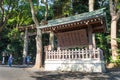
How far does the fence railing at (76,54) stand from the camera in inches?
610

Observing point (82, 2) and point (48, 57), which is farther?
point (82, 2)

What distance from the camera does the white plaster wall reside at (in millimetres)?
15250

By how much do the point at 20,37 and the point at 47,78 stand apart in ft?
77.2

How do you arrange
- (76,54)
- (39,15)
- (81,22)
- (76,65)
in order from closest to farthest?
(81,22) → (76,65) → (76,54) → (39,15)

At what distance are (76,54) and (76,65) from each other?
2.74 feet

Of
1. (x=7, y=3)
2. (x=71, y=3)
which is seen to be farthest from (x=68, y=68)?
(x=7, y=3)

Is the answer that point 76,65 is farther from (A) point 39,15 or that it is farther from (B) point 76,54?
(A) point 39,15

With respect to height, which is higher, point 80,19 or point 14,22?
point 14,22

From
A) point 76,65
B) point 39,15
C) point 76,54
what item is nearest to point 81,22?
point 76,54

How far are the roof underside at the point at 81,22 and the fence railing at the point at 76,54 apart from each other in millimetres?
1900

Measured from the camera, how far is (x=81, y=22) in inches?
619

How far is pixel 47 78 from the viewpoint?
13.2 meters

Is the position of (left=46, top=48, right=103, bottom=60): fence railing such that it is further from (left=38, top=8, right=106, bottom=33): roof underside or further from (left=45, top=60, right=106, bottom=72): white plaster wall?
(left=38, top=8, right=106, bottom=33): roof underside

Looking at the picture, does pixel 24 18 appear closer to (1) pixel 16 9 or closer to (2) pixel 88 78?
(1) pixel 16 9
